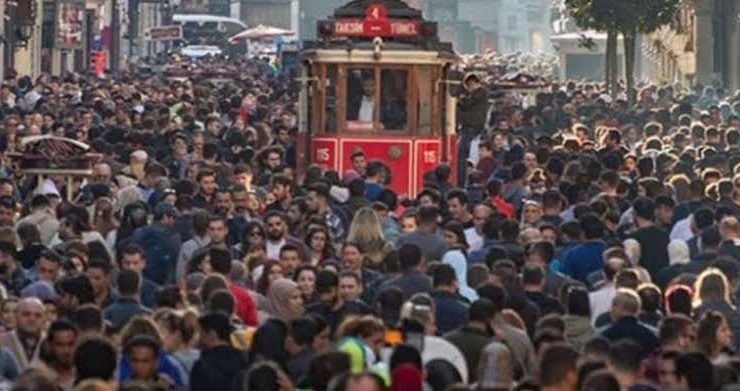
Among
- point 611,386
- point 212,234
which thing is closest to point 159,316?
point 611,386

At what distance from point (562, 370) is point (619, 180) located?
45.5 feet

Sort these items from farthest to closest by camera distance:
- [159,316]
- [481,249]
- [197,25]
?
1. [197,25]
2. [481,249]
3. [159,316]

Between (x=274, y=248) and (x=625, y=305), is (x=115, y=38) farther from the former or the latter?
(x=625, y=305)

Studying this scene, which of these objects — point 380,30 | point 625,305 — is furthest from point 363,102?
point 625,305

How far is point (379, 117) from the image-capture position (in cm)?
3441

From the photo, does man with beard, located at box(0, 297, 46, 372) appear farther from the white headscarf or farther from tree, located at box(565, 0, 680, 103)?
tree, located at box(565, 0, 680, 103)

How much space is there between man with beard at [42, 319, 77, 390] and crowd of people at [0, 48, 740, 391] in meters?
0.01

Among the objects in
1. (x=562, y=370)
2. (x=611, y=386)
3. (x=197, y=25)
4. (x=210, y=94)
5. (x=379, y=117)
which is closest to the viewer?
(x=611, y=386)

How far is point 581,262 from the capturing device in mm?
21891

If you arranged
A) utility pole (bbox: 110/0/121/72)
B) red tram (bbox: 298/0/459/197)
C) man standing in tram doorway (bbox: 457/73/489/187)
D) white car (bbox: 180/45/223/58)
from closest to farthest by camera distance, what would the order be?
1. red tram (bbox: 298/0/459/197)
2. man standing in tram doorway (bbox: 457/73/489/187)
3. utility pole (bbox: 110/0/121/72)
4. white car (bbox: 180/45/223/58)

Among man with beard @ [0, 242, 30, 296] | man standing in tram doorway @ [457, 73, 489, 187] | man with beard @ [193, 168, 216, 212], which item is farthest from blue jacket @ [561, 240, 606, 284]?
man standing in tram doorway @ [457, 73, 489, 187]

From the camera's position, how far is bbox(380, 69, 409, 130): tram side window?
34438 millimetres

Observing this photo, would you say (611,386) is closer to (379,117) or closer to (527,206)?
(527,206)

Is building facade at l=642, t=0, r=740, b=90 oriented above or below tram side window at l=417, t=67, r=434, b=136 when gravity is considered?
above
